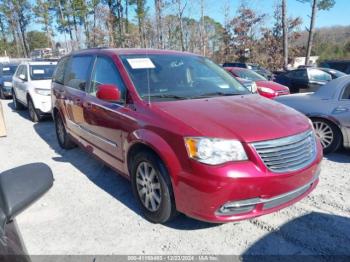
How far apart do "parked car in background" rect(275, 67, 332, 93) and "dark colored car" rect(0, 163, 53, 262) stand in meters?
11.8

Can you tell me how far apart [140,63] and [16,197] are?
8.14 ft

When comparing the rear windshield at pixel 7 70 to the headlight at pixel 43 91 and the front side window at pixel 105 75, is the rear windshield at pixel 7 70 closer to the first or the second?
the headlight at pixel 43 91

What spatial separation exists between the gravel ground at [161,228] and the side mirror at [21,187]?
4.79 feet

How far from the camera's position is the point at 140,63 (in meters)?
3.62

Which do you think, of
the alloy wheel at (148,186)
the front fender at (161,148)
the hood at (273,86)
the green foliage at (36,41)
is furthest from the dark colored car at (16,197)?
the green foliage at (36,41)

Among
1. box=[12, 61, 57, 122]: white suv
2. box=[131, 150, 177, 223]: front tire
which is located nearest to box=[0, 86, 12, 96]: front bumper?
box=[12, 61, 57, 122]: white suv

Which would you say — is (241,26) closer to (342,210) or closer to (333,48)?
(333,48)

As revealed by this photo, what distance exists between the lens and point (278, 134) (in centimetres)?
270

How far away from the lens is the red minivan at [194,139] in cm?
256

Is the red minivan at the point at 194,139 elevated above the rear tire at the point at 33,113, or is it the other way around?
the red minivan at the point at 194,139

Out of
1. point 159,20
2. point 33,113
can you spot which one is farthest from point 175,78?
point 159,20

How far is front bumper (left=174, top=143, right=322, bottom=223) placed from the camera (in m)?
2.50

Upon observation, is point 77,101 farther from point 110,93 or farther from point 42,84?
point 42,84

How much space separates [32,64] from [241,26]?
23.0m
